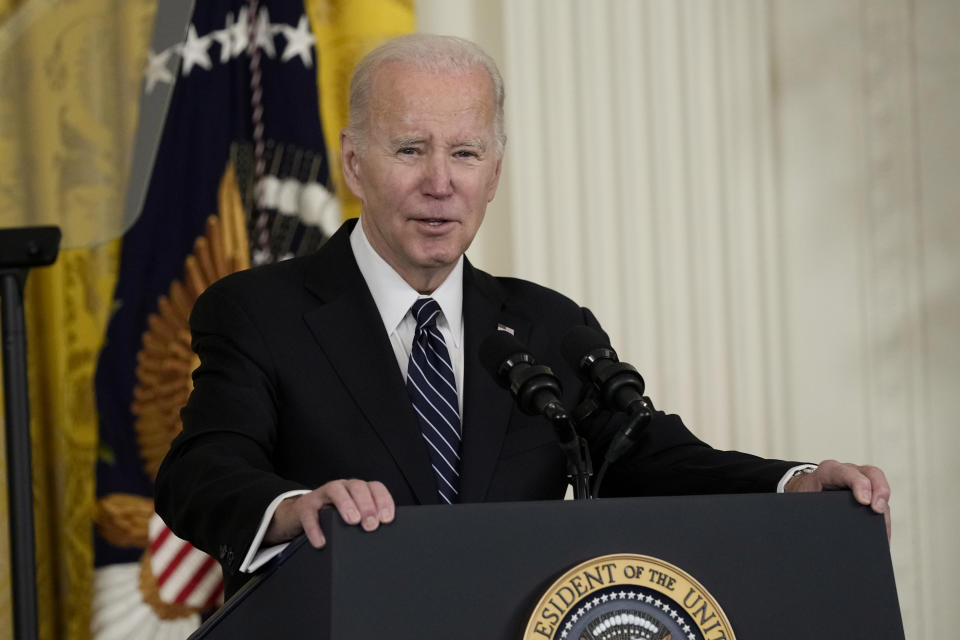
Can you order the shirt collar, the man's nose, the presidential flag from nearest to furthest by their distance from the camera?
the man's nose, the shirt collar, the presidential flag

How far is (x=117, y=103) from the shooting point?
2.50m

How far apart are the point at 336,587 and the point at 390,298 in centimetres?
95

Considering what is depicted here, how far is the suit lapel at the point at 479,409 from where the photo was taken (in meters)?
2.03

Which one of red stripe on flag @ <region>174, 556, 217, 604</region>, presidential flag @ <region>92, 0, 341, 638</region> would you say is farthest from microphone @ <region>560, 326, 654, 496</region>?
red stripe on flag @ <region>174, 556, 217, 604</region>

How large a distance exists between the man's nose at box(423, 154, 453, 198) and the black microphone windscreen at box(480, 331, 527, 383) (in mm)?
Answer: 492

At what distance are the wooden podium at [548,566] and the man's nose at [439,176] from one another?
83cm

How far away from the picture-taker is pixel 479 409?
6.79 feet

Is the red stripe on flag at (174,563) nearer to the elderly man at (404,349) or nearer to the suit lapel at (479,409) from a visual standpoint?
the elderly man at (404,349)

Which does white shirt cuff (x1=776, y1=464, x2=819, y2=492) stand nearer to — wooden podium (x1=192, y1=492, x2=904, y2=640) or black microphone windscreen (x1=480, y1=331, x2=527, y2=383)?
wooden podium (x1=192, y1=492, x2=904, y2=640)

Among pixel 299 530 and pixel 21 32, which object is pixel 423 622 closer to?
pixel 299 530

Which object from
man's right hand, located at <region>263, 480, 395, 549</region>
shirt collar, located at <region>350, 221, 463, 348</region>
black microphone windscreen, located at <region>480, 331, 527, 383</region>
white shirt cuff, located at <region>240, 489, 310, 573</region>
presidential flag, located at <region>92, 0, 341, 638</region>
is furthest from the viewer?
presidential flag, located at <region>92, 0, 341, 638</region>

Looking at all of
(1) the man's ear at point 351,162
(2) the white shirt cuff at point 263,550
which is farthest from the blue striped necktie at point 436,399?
(2) the white shirt cuff at point 263,550

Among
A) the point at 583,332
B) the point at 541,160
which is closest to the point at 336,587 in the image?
the point at 583,332

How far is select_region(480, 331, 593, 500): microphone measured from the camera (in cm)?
157
